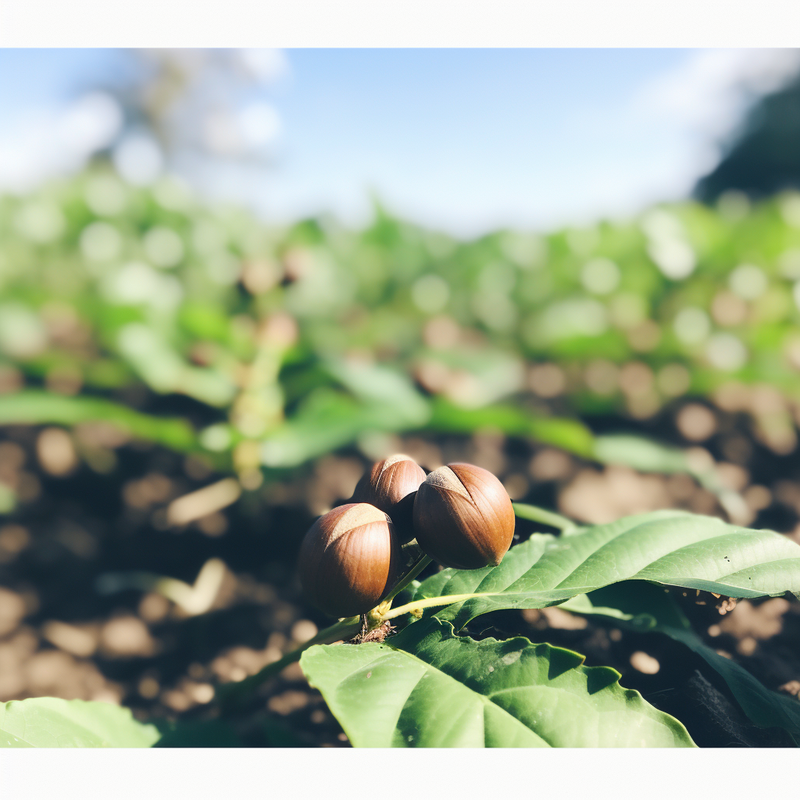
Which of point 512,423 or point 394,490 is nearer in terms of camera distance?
point 394,490

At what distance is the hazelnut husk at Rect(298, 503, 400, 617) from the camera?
577mm

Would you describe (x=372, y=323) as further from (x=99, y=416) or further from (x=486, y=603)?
(x=486, y=603)

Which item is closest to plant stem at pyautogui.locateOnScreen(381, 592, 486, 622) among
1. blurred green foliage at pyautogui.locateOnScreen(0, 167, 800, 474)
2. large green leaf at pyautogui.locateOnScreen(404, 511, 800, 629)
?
large green leaf at pyautogui.locateOnScreen(404, 511, 800, 629)

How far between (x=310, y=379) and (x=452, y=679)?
49.4 inches

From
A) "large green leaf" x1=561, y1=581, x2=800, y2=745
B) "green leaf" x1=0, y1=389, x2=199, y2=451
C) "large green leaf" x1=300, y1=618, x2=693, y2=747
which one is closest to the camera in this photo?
"large green leaf" x1=300, y1=618, x2=693, y2=747

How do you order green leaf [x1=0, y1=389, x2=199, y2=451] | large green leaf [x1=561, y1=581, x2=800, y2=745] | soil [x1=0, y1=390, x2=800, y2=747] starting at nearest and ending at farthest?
large green leaf [x1=561, y1=581, x2=800, y2=745], soil [x1=0, y1=390, x2=800, y2=747], green leaf [x1=0, y1=389, x2=199, y2=451]

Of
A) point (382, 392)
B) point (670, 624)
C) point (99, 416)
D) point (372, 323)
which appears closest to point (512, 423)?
point (382, 392)

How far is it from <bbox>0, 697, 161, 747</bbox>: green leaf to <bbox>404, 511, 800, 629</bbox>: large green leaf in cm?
37

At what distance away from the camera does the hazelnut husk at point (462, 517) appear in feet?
1.96

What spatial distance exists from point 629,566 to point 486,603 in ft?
0.55

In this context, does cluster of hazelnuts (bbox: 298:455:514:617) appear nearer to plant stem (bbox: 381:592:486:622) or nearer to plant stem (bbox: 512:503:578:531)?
plant stem (bbox: 381:592:486:622)

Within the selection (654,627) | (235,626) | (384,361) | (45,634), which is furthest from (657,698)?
(384,361)

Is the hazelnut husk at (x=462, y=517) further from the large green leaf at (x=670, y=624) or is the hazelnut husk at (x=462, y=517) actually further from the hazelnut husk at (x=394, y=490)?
the large green leaf at (x=670, y=624)

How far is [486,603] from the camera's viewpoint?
641 mm
